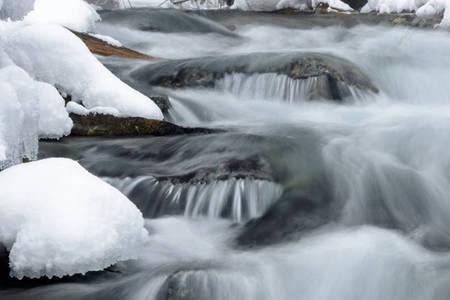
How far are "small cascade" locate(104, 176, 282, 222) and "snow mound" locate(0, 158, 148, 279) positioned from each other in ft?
2.51

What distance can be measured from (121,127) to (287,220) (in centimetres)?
188

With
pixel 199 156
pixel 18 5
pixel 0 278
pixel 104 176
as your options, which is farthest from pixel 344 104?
pixel 0 278

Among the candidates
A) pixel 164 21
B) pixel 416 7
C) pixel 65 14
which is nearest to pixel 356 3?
pixel 416 7

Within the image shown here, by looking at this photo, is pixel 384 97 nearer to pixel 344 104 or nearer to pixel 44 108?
pixel 344 104

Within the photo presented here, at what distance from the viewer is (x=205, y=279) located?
3336 mm

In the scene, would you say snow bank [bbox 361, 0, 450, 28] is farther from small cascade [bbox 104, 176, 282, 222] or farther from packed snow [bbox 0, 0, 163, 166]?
small cascade [bbox 104, 176, 282, 222]

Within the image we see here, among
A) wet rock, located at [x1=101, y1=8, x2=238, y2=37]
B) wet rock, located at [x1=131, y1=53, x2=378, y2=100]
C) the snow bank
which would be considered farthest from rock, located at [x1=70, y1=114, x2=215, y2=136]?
the snow bank

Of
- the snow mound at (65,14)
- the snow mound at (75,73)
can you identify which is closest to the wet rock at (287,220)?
the snow mound at (75,73)

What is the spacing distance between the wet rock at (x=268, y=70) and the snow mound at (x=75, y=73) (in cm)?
149

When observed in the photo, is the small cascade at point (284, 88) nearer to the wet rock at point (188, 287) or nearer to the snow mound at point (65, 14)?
the snow mound at point (65, 14)

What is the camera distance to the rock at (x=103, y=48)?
7.96 m

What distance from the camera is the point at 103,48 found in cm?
809

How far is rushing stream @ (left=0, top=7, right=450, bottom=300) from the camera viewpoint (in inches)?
137

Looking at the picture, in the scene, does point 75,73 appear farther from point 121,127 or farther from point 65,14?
point 65,14
